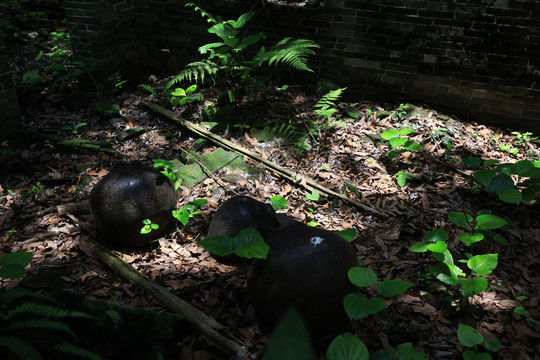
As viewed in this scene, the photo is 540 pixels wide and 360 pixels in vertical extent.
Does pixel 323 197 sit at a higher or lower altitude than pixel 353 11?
lower

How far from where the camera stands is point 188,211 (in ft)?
11.9

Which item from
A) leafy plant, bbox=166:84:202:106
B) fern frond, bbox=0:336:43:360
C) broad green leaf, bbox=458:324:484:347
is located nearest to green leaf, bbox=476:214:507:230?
broad green leaf, bbox=458:324:484:347

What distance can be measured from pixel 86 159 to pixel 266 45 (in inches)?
114

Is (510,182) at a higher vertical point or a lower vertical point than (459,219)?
higher

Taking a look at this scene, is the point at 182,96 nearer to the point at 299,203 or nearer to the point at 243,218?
the point at 299,203

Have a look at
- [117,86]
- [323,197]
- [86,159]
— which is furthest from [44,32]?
[323,197]

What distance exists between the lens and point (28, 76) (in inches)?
214

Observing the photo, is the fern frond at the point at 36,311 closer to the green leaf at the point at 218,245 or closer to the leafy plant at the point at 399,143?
the green leaf at the point at 218,245

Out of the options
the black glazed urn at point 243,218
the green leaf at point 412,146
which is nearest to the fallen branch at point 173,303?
the black glazed urn at point 243,218

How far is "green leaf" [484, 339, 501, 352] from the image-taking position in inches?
99.9

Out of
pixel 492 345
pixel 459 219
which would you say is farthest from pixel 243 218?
pixel 492 345

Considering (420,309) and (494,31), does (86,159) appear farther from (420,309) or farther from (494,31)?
(494,31)

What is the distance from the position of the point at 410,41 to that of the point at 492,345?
3.92 metres

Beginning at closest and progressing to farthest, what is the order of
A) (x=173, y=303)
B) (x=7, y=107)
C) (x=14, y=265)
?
(x=14, y=265) → (x=173, y=303) → (x=7, y=107)
